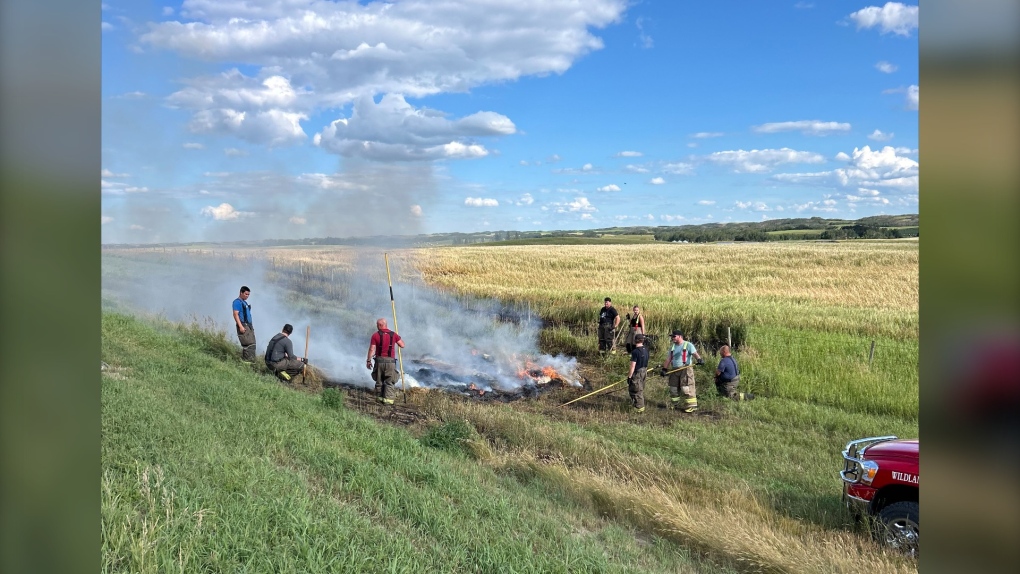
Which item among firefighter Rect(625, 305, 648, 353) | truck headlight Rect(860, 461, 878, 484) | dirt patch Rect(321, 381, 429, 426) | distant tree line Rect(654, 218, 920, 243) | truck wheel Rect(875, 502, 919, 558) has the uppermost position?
distant tree line Rect(654, 218, 920, 243)

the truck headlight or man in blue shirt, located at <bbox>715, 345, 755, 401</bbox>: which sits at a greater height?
the truck headlight

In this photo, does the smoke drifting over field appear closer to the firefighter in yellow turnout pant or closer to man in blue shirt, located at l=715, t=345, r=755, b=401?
the firefighter in yellow turnout pant

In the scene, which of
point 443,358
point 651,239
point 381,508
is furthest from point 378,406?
point 651,239

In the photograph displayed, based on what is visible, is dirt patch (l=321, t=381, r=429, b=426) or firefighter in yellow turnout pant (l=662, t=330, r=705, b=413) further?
firefighter in yellow turnout pant (l=662, t=330, r=705, b=413)

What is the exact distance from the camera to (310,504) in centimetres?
514

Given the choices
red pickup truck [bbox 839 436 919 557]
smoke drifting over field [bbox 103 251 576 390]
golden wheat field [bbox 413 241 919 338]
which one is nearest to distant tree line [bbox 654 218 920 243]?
golden wheat field [bbox 413 241 919 338]

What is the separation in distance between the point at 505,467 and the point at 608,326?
1058 centimetres

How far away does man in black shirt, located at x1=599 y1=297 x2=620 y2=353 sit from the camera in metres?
18.7

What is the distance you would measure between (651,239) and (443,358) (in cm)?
8171

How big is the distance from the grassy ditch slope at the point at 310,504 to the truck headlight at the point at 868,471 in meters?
1.68

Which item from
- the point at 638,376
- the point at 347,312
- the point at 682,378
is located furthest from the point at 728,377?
the point at 347,312

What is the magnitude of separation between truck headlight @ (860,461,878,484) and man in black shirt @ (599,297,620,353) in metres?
12.2

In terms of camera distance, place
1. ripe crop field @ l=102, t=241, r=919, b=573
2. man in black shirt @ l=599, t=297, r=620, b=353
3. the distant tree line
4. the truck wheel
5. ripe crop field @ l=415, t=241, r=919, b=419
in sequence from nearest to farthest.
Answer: ripe crop field @ l=102, t=241, r=919, b=573 → the truck wheel → ripe crop field @ l=415, t=241, r=919, b=419 → man in black shirt @ l=599, t=297, r=620, b=353 → the distant tree line
